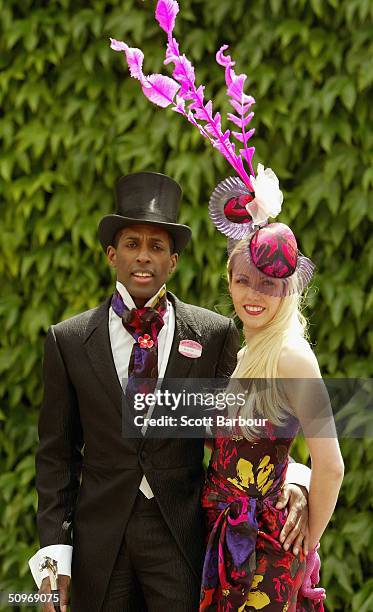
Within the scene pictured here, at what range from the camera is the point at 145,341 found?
271 cm

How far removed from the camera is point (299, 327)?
2539 millimetres

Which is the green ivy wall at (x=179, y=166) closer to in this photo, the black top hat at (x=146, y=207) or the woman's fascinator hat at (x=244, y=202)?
the black top hat at (x=146, y=207)

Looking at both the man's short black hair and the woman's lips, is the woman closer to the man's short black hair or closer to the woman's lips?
the woman's lips

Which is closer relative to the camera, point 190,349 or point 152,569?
point 152,569

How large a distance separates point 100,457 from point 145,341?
1.12 feet

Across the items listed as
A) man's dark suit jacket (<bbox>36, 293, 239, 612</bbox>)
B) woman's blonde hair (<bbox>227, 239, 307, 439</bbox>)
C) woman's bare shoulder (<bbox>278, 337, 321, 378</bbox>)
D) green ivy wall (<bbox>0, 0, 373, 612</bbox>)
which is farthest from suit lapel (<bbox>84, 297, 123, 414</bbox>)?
green ivy wall (<bbox>0, 0, 373, 612</bbox>)

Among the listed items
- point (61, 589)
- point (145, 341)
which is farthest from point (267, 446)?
point (61, 589)

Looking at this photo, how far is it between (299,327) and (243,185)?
0.40 metres

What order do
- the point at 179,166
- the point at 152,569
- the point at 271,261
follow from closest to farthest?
the point at 271,261 < the point at 152,569 < the point at 179,166

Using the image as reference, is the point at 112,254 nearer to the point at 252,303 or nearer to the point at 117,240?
the point at 117,240

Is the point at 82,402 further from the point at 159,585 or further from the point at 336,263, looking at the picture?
the point at 336,263

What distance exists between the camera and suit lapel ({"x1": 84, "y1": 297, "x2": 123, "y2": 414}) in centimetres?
268

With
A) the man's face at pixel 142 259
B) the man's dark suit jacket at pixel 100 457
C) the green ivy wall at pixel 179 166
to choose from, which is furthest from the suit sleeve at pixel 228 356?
the green ivy wall at pixel 179 166

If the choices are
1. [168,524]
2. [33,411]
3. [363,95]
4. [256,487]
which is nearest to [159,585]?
[168,524]
